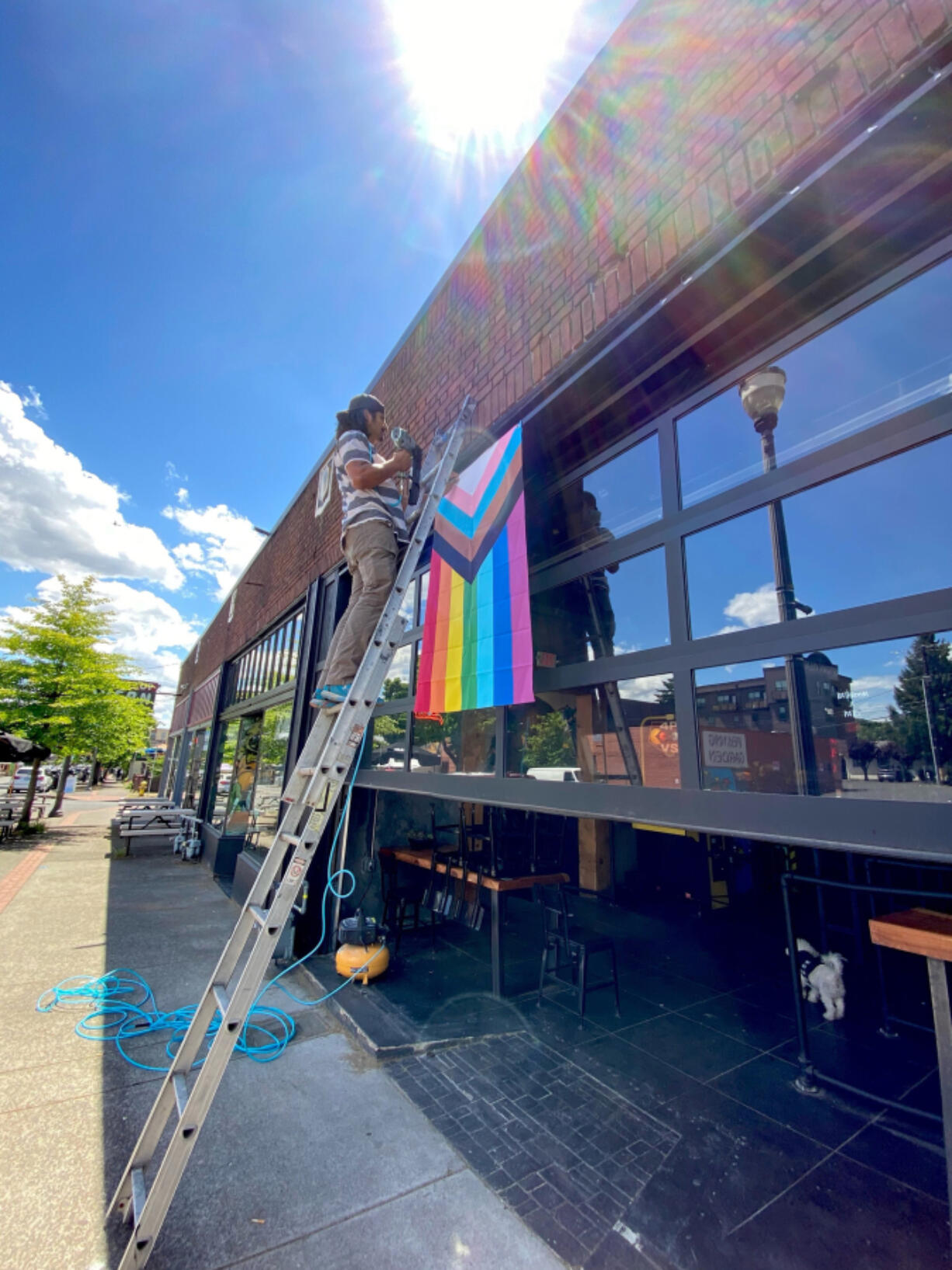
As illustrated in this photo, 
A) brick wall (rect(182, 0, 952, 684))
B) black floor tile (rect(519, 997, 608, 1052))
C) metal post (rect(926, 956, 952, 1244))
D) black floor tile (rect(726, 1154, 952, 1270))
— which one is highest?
brick wall (rect(182, 0, 952, 684))

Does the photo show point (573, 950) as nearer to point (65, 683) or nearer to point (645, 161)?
point (645, 161)

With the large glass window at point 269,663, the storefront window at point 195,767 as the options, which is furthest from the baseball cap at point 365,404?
the storefront window at point 195,767

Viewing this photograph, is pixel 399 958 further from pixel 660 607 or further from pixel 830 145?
pixel 830 145

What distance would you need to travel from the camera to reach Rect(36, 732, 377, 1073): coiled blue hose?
3818mm

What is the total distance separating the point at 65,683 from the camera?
14508 millimetres

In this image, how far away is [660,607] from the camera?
2738 mm

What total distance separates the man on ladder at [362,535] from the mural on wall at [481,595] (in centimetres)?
43

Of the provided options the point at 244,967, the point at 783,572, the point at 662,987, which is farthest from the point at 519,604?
the point at 662,987

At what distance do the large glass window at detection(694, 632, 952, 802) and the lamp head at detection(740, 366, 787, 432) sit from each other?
1.11 meters

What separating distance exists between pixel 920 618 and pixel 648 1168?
2.92m

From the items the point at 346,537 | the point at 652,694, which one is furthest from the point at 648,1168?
the point at 346,537

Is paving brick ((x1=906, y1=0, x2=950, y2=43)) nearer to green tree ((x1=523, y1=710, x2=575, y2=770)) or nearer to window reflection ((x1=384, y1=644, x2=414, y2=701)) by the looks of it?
green tree ((x1=523, y1=710, x2=575, y2=770))

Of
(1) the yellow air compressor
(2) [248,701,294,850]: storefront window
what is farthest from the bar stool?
(2) [248,701,294,850]: storefront window

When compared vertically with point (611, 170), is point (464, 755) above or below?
below
